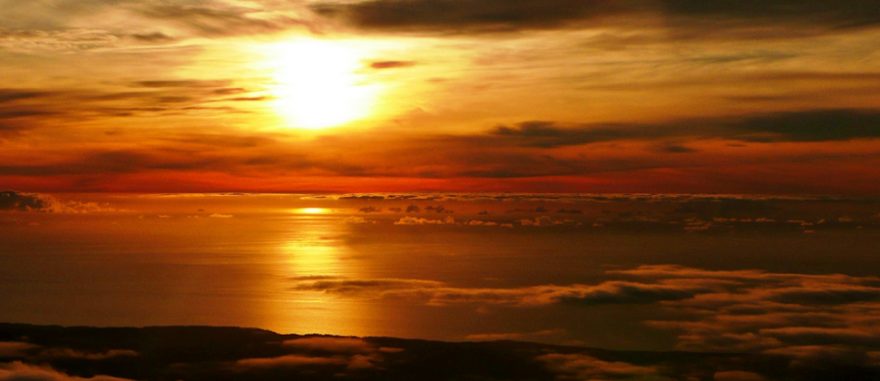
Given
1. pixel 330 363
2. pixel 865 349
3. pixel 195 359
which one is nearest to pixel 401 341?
pixel 330 363

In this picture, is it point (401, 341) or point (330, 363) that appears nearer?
point (330, 363)

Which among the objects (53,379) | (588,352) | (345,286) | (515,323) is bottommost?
(53,379)

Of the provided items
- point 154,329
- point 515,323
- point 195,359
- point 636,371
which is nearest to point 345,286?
point 515,323

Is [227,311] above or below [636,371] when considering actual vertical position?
above

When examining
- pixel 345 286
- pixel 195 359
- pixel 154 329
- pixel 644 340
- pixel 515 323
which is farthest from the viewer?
pixel 345 286

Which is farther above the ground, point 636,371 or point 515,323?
point 515,323

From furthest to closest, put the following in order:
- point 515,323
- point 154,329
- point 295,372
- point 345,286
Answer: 1. point 345,286
2. point 515,323
3. point 154,329
4. point 295,372

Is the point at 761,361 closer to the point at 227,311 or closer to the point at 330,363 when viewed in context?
the point at 330,363

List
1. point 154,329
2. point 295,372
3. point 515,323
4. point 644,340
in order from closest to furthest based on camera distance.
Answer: point 295,372 → point 154,329 → point 644,340 → point 515,323

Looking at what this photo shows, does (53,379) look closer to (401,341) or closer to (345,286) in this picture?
(401,341)
